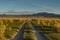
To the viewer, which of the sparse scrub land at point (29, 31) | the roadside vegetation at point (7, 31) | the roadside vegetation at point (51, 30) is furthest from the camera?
the roadside vegetation at point (51, 30)

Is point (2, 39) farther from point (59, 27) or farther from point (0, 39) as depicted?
point (59, 27)

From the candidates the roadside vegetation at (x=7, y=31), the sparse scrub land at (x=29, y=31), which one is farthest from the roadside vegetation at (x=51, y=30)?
the roadside vegetation at (x=7, y=31)

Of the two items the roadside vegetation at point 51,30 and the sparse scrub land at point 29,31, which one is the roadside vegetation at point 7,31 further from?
the roadside vegetation at point 51,30

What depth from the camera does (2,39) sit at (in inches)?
797

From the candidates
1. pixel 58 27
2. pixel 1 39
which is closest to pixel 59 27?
pixel 58 27

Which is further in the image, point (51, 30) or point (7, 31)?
point (51, 30)

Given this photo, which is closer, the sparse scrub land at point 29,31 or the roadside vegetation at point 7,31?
the sparse scrub land at point 29,31

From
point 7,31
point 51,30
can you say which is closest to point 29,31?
point 7,31

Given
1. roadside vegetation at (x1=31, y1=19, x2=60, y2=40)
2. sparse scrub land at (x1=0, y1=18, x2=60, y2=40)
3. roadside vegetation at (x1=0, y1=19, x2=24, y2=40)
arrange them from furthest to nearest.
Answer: roadside vegetation at (x1=31, y1=19, x2=60, y2=40) → roadside vegetation at (x1=0, y1=19, x2=24, y2=40) → sparse scrub land at (x1=0, y1=18, x2=60, y2=40)

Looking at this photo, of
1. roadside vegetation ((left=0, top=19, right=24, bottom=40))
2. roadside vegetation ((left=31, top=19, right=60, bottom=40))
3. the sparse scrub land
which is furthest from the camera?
roadside vegetation ((left=31, top=19, right=60, bottom=40))

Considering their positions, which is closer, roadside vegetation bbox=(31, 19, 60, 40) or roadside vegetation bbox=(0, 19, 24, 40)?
roadside vegetation bbox=(0, 19, 24, 40)

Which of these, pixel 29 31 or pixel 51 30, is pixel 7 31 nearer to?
pixel 29 31

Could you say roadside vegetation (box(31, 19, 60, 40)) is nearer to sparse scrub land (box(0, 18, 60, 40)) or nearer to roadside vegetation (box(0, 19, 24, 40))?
sparse scrub land (box(0, 18, 60, 40))

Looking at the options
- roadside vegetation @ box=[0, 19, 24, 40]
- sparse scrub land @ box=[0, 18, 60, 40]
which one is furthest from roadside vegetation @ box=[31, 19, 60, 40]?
roadside vegetation @ box=[0, 19, 24, 40]
